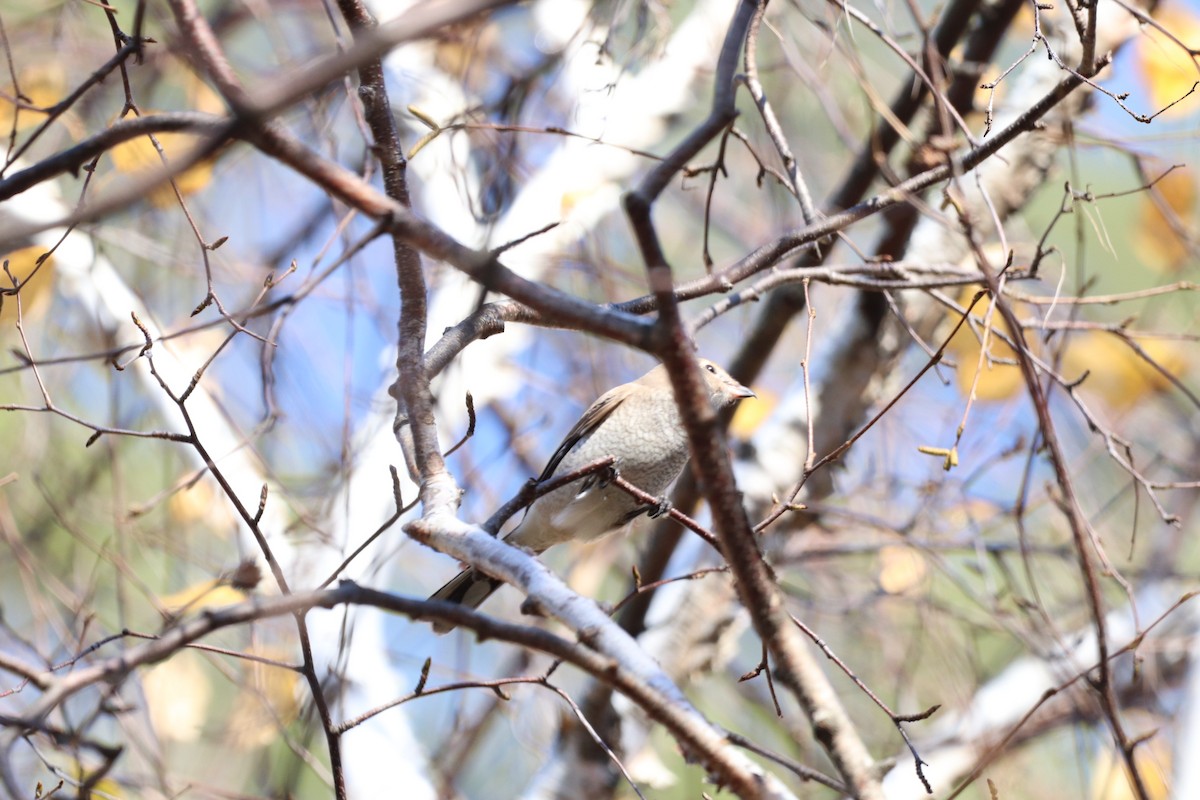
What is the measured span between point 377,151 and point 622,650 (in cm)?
113

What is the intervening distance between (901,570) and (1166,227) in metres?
2.18

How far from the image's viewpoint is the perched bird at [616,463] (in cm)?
340

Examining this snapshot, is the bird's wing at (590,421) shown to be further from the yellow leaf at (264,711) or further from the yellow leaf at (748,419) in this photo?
the yellow leaf at (748,419)

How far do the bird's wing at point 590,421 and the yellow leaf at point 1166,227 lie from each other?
9.40 ft

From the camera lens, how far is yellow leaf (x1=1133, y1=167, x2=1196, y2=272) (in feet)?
16.1

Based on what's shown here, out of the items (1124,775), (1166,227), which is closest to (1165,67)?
(1166,227)

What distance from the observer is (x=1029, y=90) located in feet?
13.1

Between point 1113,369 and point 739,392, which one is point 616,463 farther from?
point 1113,369

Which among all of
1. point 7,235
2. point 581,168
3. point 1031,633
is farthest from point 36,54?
point 1031,633

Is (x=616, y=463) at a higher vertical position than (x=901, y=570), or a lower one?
lower

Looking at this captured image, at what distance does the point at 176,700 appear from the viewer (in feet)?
15.1

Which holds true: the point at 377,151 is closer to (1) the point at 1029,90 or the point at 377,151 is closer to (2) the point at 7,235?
(2) the point at 7,235

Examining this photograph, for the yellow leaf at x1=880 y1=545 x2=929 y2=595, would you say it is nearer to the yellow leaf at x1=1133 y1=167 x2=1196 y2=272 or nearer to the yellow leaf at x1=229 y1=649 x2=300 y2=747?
the yellow leaf at x1=1133 y1=167 x2=1196 y2=272

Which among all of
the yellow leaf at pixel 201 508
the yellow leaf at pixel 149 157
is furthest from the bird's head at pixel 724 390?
the yellow leaf at pixel 201 508
